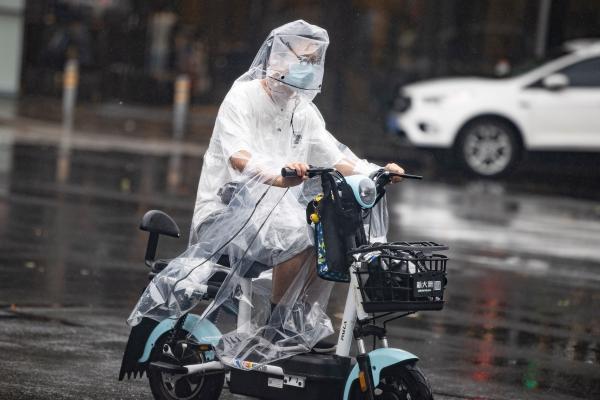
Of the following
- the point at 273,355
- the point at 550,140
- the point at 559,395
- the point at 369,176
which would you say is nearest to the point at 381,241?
the point at 369,176

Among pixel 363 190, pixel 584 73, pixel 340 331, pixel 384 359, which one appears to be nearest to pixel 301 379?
pixel 340 331

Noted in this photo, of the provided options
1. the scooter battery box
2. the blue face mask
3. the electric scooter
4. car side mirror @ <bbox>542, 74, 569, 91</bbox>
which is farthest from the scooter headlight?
car side mirror @ <bbox>542, 74, 569, 91</bbox>

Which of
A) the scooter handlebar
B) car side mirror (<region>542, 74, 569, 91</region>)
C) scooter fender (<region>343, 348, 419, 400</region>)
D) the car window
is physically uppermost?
the car window

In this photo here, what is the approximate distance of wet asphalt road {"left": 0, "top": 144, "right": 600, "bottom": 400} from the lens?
7469mm

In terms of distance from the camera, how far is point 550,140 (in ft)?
63.7

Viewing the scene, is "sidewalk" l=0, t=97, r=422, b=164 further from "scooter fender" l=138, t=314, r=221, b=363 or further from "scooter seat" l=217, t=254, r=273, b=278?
"scooter seat" l=217, t=254, r=273, b=278

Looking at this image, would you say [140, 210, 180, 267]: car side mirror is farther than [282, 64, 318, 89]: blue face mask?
Yes

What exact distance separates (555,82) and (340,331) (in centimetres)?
1374

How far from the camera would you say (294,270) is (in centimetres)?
616

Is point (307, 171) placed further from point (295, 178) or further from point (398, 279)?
point (398, 279)

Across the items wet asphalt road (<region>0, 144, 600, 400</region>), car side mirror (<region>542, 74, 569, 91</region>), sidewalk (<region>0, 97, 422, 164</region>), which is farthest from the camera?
sidewalk (<region>0, 97, 422, 164</region>)

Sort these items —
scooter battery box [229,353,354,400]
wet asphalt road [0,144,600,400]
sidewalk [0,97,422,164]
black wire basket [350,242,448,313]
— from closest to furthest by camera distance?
black wire basket [350,242,448,313]
scooter battery box [229,353,354,400]
wet asphalt road [0,144,600,400]
sidewalk [0,97,422,164]

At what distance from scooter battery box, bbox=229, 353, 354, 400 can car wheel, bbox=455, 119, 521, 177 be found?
A: 1360cm

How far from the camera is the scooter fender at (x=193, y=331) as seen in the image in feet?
20.6
